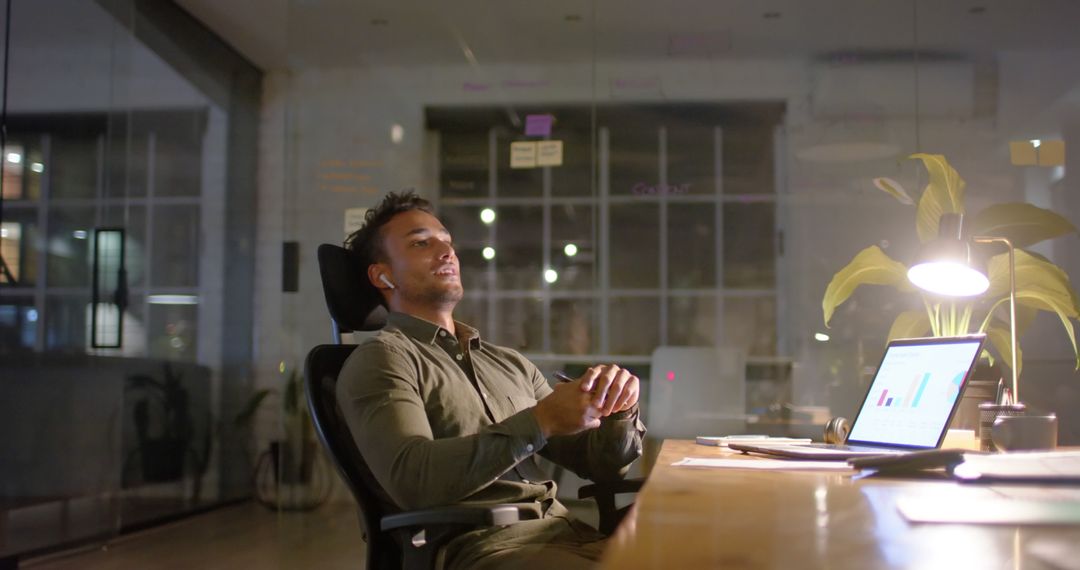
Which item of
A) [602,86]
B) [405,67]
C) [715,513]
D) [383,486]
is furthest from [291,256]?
[715,513]

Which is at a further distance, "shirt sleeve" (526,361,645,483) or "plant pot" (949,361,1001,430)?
"plant pot" (949,361,1001,430)

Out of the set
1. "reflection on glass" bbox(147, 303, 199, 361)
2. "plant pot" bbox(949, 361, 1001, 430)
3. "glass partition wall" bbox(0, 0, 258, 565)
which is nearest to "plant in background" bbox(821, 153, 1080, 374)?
"plant pot" bbox(949, 361, 1001, 430)

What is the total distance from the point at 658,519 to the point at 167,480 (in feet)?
16.2

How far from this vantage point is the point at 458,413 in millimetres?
1967

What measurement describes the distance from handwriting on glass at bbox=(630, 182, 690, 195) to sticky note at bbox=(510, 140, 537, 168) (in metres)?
0.46

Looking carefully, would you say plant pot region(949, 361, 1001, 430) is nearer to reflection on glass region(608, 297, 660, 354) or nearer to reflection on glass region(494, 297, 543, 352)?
reflection on glass region(608, 297, 660, 354)

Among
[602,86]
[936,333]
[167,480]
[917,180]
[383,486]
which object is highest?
[602,86]

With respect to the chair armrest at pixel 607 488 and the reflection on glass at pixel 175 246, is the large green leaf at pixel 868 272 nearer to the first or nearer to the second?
the chair armrest at pixel 607 488

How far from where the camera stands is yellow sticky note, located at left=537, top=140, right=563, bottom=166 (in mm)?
4270

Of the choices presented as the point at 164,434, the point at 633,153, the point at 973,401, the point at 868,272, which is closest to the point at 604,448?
the point at 973,401

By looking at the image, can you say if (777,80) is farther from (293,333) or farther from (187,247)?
(187,247)

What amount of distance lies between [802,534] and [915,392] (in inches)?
45.7

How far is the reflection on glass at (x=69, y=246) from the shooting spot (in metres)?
4.47

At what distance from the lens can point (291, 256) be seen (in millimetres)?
4410
